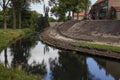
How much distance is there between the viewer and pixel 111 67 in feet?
107

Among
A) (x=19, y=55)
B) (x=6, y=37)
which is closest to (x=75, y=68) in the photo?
(x=19, y=55)

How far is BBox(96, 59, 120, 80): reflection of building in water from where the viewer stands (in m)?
29.4

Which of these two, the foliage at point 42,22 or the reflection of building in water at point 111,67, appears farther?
the foliage at point 42,22

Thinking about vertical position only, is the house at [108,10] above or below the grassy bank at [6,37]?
above

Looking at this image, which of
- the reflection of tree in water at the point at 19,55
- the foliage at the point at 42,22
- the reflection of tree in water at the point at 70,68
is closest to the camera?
the reflection of tree in water at the point at 70,68

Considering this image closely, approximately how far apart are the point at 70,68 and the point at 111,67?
4577 mm

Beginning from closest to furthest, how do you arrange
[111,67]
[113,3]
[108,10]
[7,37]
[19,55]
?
[111,67] < [19,55] < [7,37] < [108,10] < [113,3]

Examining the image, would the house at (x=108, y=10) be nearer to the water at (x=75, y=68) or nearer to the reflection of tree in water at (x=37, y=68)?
the water at (x=75, y=68)

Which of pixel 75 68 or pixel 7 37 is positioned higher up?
pixel 7 37

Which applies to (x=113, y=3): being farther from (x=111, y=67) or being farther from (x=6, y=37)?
(x=111, y=67)

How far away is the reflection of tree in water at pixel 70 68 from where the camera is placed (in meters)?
27.1

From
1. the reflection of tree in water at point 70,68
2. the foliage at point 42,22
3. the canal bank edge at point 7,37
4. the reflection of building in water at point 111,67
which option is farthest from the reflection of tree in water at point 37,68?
the foliage at point 42,22

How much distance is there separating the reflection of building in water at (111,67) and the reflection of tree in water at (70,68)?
2.03m

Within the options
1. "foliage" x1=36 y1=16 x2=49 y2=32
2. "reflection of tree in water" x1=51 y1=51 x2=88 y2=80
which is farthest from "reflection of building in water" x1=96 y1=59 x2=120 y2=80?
"foliage" x1=36 y1=16 x2=49 y2=32
